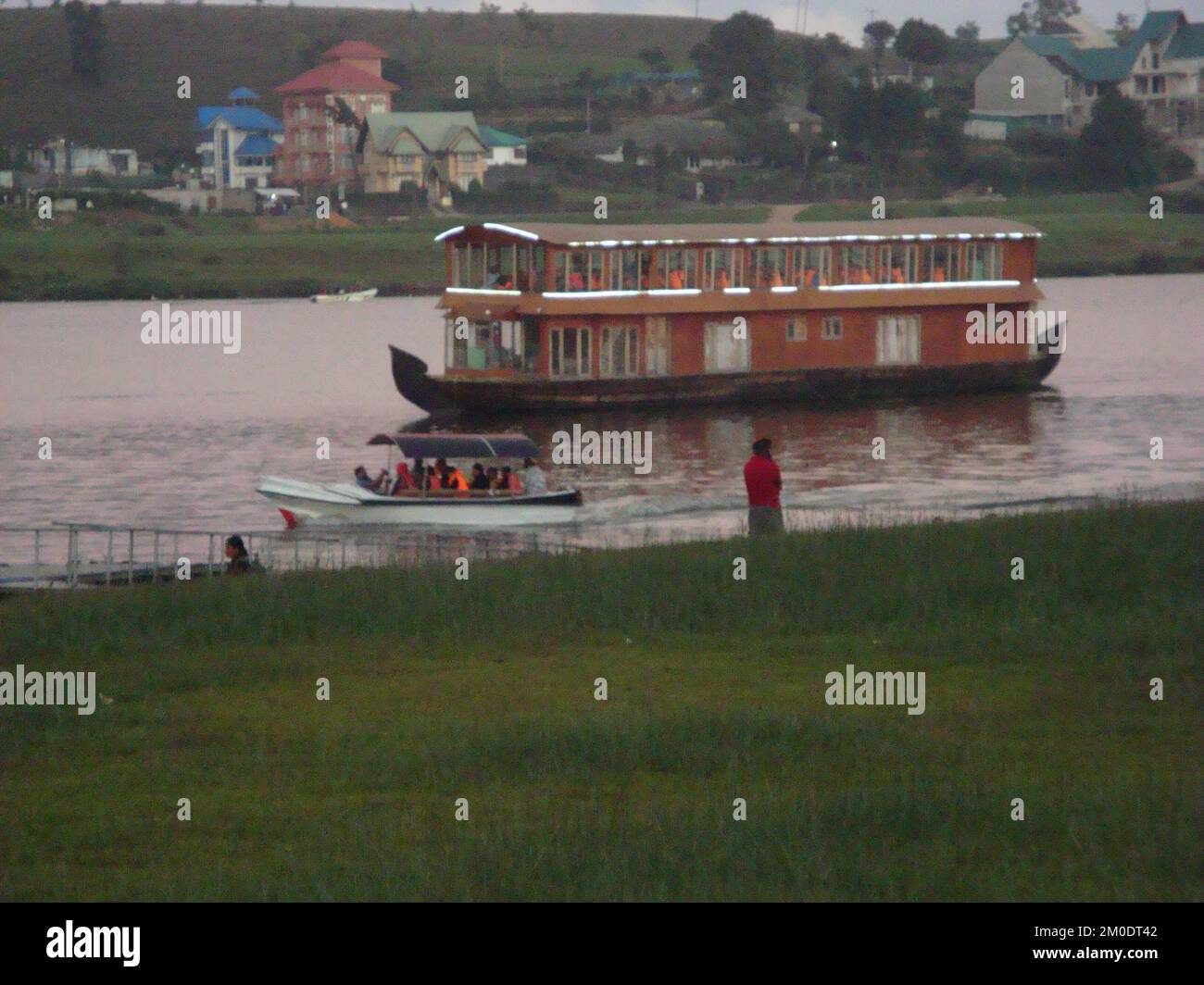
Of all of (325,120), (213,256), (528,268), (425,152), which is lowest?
(213,256)

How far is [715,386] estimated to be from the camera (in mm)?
51781

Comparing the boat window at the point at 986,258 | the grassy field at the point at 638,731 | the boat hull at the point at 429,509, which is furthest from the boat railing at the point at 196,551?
the boat window at the point at 986,258

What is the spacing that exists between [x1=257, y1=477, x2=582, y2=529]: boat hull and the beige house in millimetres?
99095

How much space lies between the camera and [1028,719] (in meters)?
13.8

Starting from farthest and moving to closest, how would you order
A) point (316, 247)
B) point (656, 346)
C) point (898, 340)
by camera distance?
point (316, 247), point (898, 340), point (656, 346)

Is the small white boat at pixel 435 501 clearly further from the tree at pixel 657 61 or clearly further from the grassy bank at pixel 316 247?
the tree at pixel 657 61

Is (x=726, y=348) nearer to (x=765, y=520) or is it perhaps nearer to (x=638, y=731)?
(x=765, y=520)

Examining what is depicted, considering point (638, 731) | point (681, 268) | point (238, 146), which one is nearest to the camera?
point (638, 731)

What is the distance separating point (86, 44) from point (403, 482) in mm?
152807

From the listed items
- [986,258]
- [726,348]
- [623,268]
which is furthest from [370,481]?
[986,258]

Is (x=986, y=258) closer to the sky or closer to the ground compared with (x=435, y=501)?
closer to the sky

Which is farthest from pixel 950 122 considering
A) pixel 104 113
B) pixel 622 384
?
pixel 622 384

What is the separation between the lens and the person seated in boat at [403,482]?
1259 inches
